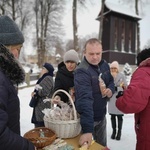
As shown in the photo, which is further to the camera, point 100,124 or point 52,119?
point 100,124

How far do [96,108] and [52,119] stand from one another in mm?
677

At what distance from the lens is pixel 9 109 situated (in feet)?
4.64

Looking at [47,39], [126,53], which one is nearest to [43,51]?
[47,39]

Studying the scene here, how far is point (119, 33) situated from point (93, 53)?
21.7 meters

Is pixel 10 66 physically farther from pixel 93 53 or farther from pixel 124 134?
pixel 124 134

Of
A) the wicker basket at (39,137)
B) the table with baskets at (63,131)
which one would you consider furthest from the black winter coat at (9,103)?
the table with baskets at (63,131)

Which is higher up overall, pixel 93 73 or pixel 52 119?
pixel 93 73

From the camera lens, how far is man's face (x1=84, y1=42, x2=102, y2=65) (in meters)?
2.48

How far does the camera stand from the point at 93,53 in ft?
8.17

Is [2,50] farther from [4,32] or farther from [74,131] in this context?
[74,131]

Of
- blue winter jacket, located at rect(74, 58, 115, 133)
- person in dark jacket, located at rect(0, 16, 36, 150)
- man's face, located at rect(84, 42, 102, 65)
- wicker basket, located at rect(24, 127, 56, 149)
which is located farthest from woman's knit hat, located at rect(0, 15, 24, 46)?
man's face, located at rect(84, 42, 102, 65)

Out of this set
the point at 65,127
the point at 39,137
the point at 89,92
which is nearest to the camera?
the point at 39,137

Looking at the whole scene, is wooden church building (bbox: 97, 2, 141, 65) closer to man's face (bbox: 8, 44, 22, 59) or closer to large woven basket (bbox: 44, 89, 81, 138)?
large woven basket (bbox: 44, 89, 81, 138)

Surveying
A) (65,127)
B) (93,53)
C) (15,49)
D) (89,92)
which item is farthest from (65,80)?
(15,49)
